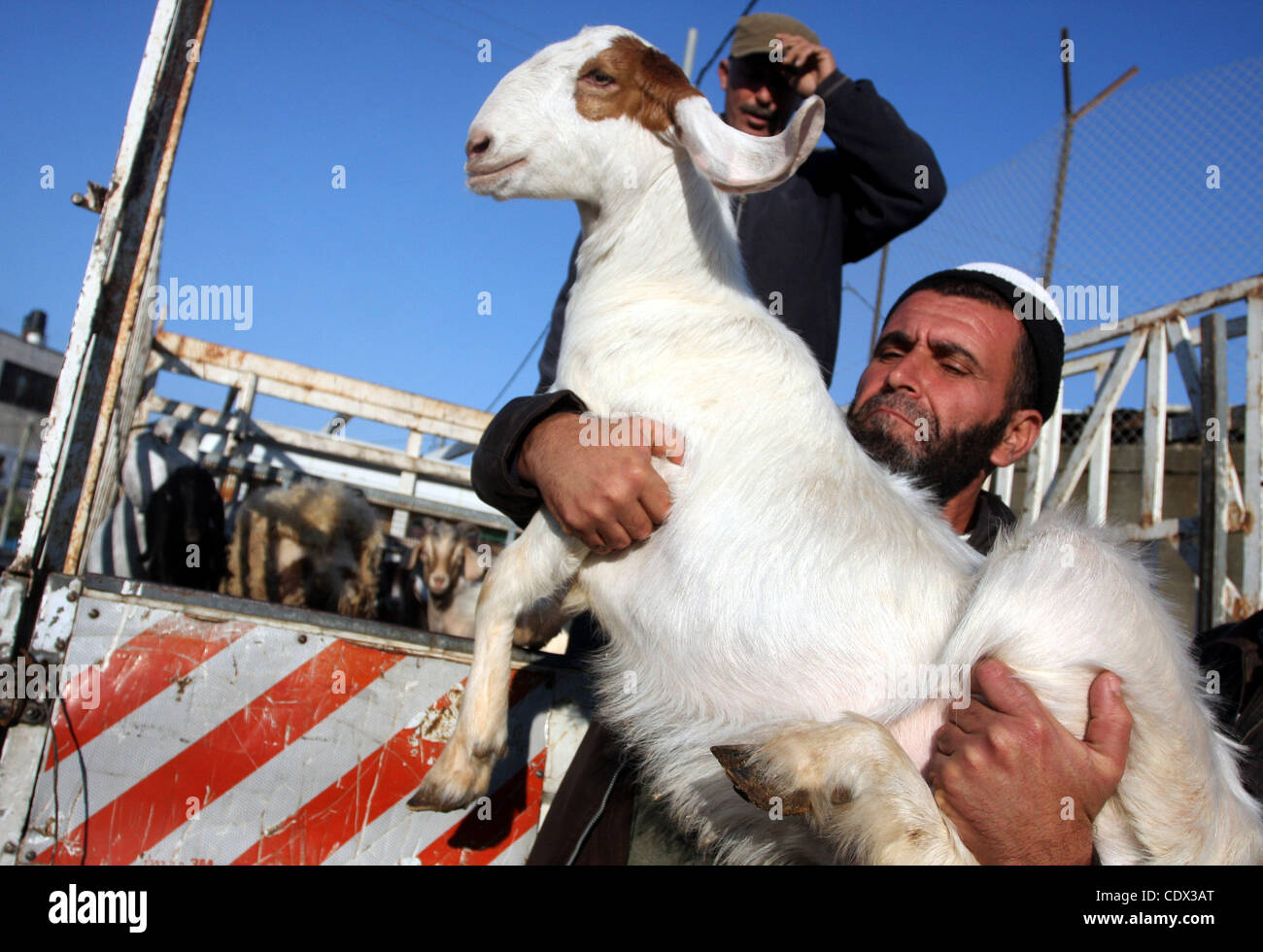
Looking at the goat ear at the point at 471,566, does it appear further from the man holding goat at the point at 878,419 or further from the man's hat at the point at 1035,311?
the man's hat at the point at 1035,311

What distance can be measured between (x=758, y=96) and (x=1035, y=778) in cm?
223

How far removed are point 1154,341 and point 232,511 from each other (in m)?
5.34

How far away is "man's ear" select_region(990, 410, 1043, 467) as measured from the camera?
2562 millimetres

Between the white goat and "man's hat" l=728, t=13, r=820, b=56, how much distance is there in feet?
1.63

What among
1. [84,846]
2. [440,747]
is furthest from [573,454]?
[84,846]

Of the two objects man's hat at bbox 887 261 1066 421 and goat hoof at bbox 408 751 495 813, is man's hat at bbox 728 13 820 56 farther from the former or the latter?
goat hoof at bbox 408 751 495 813

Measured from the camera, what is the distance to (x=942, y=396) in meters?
2.37

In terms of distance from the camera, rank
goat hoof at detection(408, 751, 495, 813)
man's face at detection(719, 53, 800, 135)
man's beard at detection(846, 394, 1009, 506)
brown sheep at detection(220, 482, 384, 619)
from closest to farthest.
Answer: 1. goat hoof at detection(408, 751, 495, 813)
2. man's beard at detection(846, 394, 1009, 506)
3. man's face at detection(719, 53, 800, 135)
4. brown sheep at detection(220, 482, 384, 619)

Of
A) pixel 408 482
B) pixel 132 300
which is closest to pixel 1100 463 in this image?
pixel 408 482

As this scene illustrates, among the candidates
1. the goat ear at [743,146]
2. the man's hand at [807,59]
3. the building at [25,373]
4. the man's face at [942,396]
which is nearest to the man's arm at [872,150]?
the man's hand at [807,59]

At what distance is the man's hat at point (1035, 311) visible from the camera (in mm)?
2496

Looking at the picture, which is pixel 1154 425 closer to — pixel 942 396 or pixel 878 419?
pixel 942 396

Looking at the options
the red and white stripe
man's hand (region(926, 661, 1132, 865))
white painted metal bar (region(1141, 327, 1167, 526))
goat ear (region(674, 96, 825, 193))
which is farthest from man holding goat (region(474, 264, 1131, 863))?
white painted metal bar (region(1141, 327, 1167, 526))
